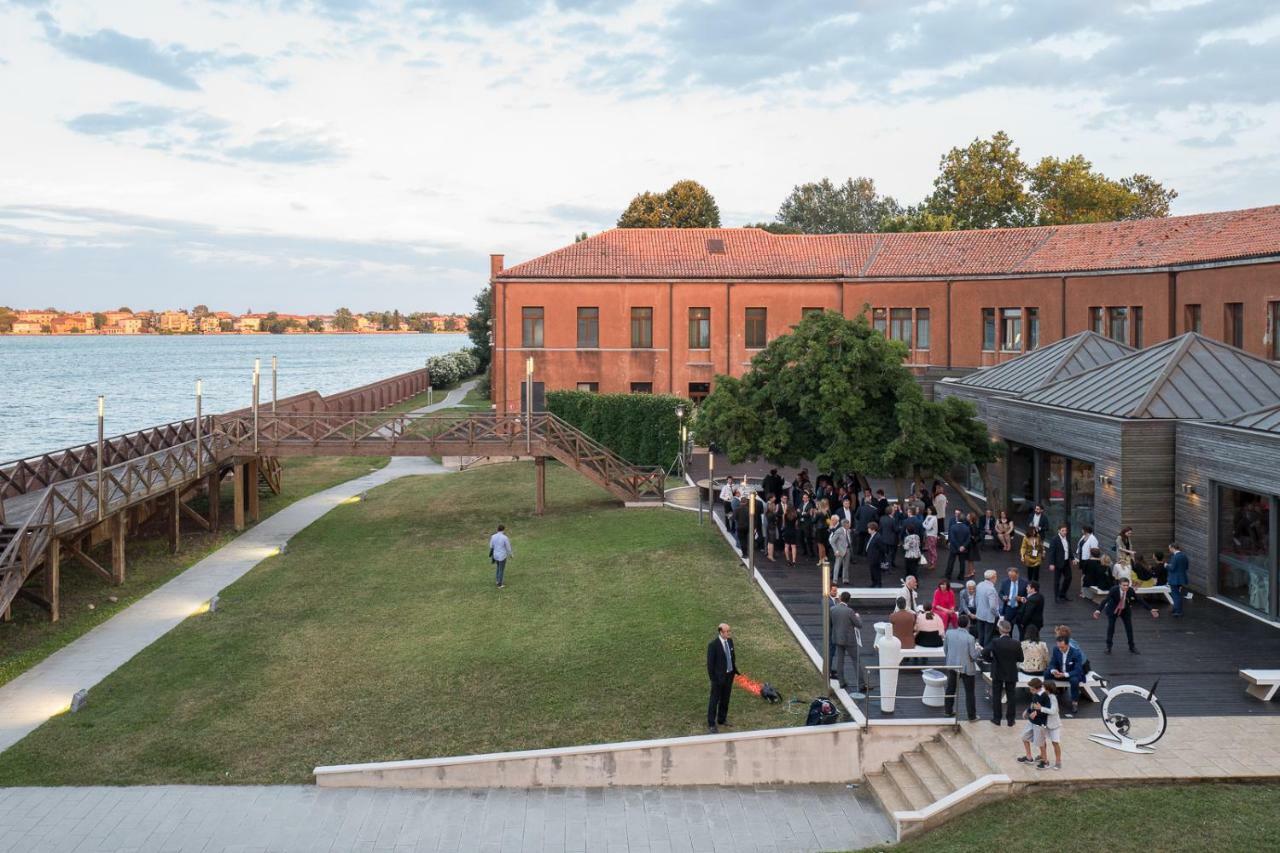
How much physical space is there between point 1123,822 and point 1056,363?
18.9m

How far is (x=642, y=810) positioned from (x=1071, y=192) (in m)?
56.9

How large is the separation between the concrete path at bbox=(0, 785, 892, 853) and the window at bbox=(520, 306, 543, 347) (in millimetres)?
32904

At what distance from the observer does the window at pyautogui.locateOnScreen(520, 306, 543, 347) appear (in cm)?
4569

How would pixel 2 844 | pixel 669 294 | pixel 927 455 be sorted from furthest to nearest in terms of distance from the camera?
pixel 669 294 < pixel 927 455 < pixel 2 844

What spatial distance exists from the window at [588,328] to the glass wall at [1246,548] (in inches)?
1159

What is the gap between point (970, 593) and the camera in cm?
1689

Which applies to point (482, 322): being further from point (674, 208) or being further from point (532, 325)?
point (532, 325)

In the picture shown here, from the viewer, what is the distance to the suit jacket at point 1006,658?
44.4 ft

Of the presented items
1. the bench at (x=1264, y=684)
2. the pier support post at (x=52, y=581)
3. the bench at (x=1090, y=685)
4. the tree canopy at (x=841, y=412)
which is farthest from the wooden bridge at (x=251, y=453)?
the bench at (x=1264, y=684)

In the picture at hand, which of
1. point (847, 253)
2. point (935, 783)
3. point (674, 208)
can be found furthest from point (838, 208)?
point (935, 783)

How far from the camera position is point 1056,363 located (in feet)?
93.7

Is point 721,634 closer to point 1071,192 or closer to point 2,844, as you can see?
point 2,844

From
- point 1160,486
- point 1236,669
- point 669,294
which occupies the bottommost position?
point 1236,669

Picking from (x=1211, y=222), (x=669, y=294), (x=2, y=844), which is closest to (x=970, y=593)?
(x=2, y=844)
